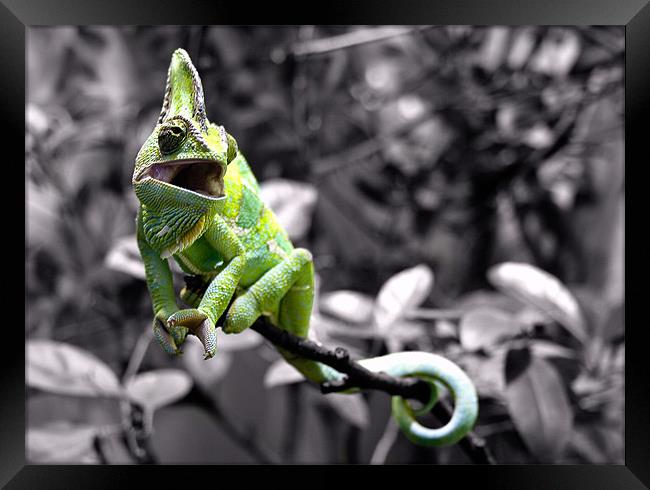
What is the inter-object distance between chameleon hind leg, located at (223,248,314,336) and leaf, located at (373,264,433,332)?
48cm

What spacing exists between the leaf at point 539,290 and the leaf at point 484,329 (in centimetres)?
7

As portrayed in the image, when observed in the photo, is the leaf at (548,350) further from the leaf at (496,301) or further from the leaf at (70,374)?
the leaf at (70,374)

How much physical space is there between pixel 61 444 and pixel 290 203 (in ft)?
2.45

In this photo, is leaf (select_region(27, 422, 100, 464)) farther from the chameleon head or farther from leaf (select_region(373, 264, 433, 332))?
the chameleon head

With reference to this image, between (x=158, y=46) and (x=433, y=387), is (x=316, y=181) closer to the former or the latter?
(x=158, y=46)

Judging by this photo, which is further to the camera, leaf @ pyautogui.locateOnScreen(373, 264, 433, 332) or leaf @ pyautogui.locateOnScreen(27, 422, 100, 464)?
leaf @ pyautogui.locateOnScreen(27, 422, 100, 464)

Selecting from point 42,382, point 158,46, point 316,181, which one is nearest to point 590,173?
point 316,181

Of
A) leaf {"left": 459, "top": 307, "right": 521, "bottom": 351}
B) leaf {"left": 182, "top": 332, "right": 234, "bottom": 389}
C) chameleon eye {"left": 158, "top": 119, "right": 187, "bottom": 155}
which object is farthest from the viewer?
leaf {"left": 182, "top": 332, "right": 234, "bottom": 389}

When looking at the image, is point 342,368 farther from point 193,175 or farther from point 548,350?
point 548,350

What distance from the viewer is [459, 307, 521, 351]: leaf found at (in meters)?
1.26

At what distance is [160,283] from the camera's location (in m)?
0.77

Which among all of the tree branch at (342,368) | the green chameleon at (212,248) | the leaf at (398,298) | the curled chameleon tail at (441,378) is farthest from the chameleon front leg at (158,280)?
the leaf at (398,298)

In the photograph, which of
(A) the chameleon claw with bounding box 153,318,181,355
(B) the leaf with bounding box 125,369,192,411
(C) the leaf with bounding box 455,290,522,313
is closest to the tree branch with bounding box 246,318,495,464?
(A) the chameleon claw with bounding box 153,318,181,355
